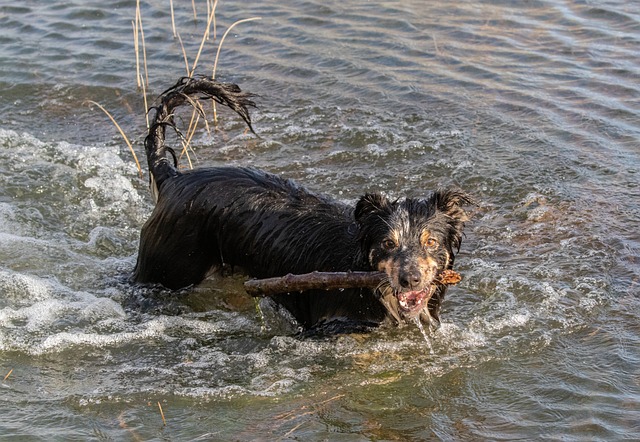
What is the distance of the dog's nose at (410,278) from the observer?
5.16m

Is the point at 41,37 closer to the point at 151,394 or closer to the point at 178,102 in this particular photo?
the point at 178,102

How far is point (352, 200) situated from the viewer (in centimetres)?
816

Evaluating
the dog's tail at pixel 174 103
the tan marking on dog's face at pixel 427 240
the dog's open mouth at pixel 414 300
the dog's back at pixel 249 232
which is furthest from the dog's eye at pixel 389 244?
the dog's tail at pixel 174 103

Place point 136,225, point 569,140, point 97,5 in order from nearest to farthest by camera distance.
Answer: point 136,225 → point 569,140 → point 97,5

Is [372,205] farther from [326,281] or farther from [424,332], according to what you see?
[424,332]

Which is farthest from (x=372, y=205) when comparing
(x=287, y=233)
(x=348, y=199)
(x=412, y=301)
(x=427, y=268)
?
(x=348, y=199)

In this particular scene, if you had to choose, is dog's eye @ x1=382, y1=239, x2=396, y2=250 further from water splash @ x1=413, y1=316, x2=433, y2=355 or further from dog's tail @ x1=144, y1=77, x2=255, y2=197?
dog's tail @ x1=144, y1=77, x2=255, y2=197

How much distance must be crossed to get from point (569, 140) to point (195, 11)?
6428 millimetres

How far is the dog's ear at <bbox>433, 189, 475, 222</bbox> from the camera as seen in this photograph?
5512mm

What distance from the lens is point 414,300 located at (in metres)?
5.49

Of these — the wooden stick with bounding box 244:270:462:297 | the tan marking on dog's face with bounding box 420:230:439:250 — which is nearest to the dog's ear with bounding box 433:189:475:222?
the tan marking on dog's face with bounding box 420:230:439:250

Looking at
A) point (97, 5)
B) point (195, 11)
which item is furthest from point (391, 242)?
point (97, 5)

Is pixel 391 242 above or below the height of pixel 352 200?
above

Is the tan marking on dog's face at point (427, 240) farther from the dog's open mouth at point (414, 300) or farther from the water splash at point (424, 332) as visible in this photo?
the water splash at point (424, 332)
